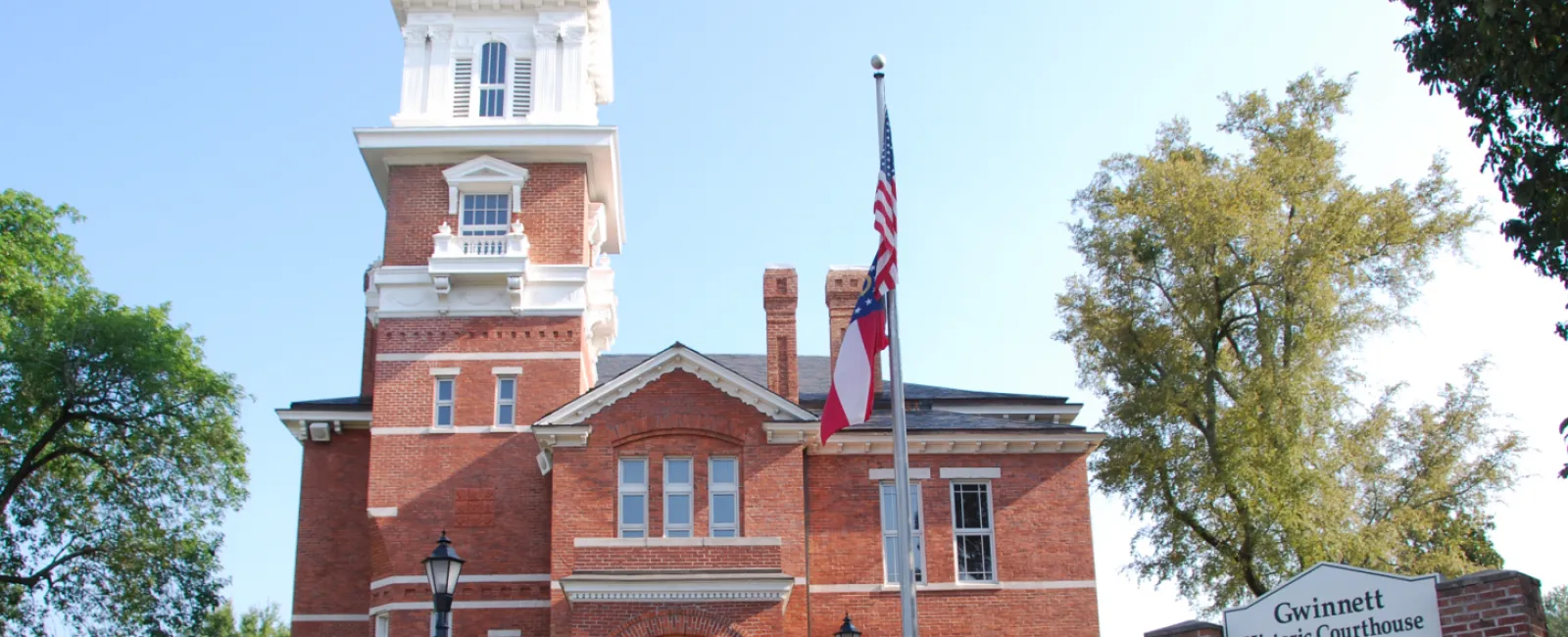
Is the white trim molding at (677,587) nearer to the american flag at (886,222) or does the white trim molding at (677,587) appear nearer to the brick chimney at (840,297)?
the brick chimney at (840,297)

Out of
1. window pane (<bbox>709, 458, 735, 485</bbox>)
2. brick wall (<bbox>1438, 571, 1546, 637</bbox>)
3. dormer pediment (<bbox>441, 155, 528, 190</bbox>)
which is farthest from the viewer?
dormer pediment (<bbox>441, 155, 528, 190</bbox>)

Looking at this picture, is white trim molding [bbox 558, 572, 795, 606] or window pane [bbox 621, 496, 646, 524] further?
window pane [bbox 621, 496, 646, 524]

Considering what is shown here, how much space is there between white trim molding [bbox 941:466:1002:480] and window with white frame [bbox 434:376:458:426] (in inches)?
421

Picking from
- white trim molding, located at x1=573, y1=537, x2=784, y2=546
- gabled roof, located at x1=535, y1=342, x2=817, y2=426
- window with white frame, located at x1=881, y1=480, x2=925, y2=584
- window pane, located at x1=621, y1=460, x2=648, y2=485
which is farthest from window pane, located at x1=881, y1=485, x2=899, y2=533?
window pane, located at x1=621, y1=460, x2=648, y2=485

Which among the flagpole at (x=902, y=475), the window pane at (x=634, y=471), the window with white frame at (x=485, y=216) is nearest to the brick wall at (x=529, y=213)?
the window with white frame at (x=485, y=216)

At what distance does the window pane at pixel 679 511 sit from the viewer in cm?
2803

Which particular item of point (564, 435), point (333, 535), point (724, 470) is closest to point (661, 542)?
point (724, 470)

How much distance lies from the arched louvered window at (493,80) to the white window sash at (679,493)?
408 inches

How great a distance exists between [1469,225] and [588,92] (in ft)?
66.0

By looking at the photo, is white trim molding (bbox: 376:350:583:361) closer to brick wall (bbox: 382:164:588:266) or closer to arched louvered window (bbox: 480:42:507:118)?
brick wall (bbox: 382:164:588:266)

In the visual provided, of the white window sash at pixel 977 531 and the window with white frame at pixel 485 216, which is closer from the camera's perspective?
the white window sash at pixel 977 531

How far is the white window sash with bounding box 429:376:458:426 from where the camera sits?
31047 mm

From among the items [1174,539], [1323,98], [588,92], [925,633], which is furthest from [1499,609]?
[588,92]

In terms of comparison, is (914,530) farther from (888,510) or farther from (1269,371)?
(1269,371)
